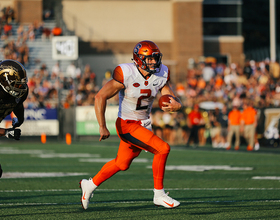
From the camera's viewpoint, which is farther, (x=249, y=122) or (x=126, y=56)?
(x=126, y=56)

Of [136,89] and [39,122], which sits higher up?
[136,89]

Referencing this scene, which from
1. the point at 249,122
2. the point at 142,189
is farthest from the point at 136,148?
the point at 249,122

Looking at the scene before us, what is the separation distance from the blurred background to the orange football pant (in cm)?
1230

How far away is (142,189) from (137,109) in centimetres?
222

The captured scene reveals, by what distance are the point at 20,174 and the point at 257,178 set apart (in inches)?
174

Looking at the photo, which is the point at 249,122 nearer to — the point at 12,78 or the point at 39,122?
the point at 39,122

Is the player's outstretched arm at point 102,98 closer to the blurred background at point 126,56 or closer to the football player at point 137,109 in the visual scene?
the football player at point 137,109

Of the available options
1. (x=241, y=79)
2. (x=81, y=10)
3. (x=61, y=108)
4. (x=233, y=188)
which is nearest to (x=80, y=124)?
(x=61, y=108)

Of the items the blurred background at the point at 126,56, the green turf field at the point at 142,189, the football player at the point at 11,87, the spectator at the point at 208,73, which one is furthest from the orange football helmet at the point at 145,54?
the spectator at the point at 208,73

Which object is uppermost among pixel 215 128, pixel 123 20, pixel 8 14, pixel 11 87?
pixel 8 14

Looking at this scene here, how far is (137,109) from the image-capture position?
5977 millimetres

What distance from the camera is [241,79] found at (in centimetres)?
2270

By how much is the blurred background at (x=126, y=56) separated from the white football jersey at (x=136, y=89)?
12.2 meters

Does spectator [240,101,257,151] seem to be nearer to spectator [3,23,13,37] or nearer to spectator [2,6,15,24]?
spectator [3,23,13,37]
